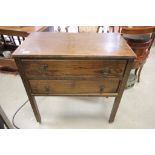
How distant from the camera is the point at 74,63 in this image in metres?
0.96

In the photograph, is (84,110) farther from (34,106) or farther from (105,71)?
(105,71)

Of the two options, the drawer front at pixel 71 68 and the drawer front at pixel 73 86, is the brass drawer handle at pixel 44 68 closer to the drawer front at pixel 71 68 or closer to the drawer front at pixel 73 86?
the drawer front at pixel 71 68

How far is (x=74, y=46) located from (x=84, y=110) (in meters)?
0.79

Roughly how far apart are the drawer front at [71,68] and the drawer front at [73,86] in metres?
0.07

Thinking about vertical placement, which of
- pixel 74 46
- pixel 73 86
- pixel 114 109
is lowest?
pixel 114 109

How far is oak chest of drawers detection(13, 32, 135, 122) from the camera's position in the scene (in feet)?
3.04

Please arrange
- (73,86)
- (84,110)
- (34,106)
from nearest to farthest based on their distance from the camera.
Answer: (73,86) → (34,106) → (84,110)

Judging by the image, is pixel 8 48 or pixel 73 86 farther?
pixel 8 48

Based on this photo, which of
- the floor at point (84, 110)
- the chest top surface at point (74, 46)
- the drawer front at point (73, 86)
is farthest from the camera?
the floor at point (84, 110)

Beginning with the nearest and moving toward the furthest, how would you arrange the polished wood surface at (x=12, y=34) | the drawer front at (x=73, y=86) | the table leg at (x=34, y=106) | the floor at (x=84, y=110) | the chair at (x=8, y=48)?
1. the drawer front at (x=73, y=86)
2. the table leg at (x=34, y=106)
3. the floor at (x=84, y=110)
4. the polished wood surface at (x=12, y=34)
5. the chair at (x=8, y=48)

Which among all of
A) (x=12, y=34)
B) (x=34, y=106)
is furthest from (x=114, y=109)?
(x=12, y=34)

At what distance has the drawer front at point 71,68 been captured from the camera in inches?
37.5

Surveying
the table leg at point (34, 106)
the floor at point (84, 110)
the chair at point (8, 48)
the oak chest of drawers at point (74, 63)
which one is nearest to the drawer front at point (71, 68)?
the oak chest of drawers at point (74, 63)

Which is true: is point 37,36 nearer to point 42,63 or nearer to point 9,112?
point 42,63
